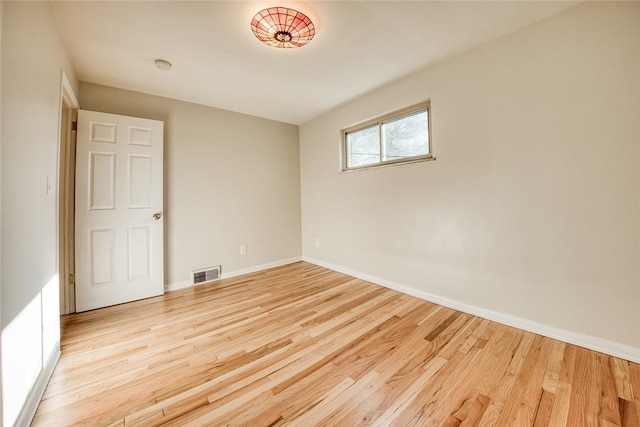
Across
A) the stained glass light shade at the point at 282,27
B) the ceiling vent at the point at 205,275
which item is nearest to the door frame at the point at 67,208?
the ceiling vent at the point at 205,275

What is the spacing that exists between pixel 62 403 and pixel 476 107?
3.51 metres

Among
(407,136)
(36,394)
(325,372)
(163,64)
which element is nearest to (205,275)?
(36,394)

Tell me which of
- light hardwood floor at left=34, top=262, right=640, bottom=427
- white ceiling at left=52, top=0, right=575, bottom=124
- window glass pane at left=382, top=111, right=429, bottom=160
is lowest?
light hardwood floor at left=34, top=262, right=640, bottom=427

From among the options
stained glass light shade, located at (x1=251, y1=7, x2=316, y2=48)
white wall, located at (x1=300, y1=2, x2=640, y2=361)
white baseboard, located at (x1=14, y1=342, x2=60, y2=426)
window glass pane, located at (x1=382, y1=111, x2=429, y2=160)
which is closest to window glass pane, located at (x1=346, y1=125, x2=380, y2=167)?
window glass pane, located at (x1=382, y1=111, x2=429, y2=160)

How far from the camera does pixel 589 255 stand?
1636 millimetres

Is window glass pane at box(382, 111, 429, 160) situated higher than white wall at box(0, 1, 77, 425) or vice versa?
window glass pane at box(382, 111, 429, 160)

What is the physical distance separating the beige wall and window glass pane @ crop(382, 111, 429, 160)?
1756mm

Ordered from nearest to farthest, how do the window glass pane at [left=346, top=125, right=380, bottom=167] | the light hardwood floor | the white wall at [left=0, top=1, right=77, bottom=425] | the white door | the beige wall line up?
the white wall at [left=0, top=1, right=77, bottom=425]
the light hardwood floor
the white door
the beige wall
the window glass pane at [left=346, top=125, right=380, bottom=167]

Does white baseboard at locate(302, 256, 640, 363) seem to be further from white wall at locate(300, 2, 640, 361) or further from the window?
the window

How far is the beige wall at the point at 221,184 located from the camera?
290 cm

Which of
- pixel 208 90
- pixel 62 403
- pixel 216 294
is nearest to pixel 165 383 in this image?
pixel 62 403

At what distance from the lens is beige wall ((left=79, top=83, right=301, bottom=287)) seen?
290cm

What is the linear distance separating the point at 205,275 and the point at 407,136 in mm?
3086

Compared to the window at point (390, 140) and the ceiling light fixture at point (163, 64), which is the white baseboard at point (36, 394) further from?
the window at point (390, 140)
